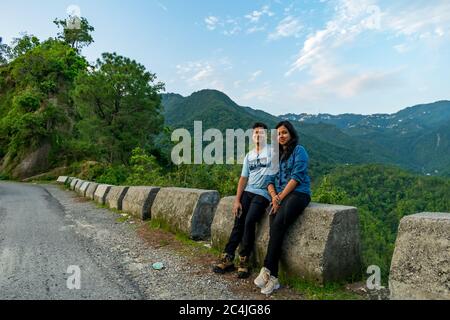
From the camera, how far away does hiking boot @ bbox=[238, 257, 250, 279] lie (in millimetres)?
4027

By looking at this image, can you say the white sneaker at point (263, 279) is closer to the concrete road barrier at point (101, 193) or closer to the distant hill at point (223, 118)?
the concrete road barrier at point (101, 193)

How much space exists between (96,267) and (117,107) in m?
23.0

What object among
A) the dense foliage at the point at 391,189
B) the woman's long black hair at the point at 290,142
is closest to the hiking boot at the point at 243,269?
the woman's long black hair at the point at 290,142

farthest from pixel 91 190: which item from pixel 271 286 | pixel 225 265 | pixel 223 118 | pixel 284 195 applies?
pixel 223 118

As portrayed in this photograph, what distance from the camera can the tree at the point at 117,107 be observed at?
25.2 m

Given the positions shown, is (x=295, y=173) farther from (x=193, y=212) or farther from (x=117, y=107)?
(x=117, y=107)

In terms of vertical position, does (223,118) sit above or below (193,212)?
above

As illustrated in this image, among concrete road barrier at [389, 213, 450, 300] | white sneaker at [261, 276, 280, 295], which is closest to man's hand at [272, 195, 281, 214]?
white sneaker at [261, 276, 280, 295]

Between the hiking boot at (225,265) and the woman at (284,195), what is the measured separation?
0.64m

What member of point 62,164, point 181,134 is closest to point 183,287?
point 181,134

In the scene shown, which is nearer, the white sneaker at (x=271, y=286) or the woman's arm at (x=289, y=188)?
the white sneaker at (x=271, y=286)

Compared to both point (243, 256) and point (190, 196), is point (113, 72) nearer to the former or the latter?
point (190, 196)

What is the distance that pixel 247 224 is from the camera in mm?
4227
